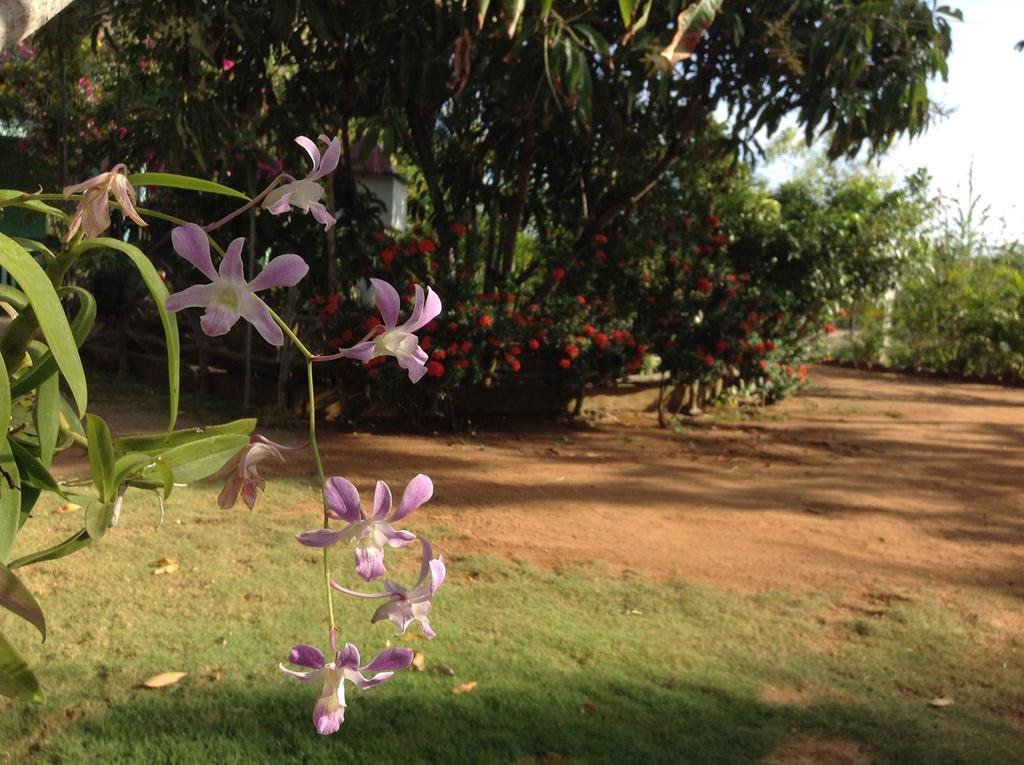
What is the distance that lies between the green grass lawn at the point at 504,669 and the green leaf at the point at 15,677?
70.7 inches

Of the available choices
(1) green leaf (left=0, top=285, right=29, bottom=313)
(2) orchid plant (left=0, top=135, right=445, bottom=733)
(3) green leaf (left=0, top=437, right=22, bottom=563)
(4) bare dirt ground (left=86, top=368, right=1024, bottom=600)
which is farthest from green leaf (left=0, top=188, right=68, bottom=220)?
(4) bare dirt ground (left=86, top=368, right=1024, bottom=600)

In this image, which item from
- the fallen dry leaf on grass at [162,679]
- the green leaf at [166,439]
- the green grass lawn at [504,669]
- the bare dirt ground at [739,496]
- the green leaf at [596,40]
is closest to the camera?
the green leaf at [166,439]

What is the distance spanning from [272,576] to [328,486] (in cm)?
330

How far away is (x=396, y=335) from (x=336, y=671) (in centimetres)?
33

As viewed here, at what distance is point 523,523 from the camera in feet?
17.5

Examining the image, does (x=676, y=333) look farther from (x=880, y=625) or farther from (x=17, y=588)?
(x=17, y=588)

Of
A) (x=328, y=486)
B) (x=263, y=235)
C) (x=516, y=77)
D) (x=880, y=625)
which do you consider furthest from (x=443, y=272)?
(x=328, y=486)

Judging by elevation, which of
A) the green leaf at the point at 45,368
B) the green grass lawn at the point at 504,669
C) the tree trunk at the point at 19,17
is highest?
the tree trunk at the point at 19,17

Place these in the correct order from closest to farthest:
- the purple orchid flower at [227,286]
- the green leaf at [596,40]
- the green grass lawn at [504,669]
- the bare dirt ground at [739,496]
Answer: the purple orchid flower at [227,286], the green grass lawn at [504,669], the bare dirt ground at [739,496], the green leaf at [596,40]

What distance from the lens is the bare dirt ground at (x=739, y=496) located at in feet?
15.7

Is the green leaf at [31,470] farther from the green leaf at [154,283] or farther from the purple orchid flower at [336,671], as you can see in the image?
the purple orchid flower at [336,671]

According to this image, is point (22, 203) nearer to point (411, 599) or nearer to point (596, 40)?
point (411, 599)

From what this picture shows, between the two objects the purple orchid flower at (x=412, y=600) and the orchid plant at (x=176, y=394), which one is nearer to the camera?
the orchid plant at (x=176, y=394)

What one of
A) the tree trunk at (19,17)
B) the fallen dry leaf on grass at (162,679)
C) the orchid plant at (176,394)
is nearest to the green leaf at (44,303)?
the orchid plant at (176,394)
